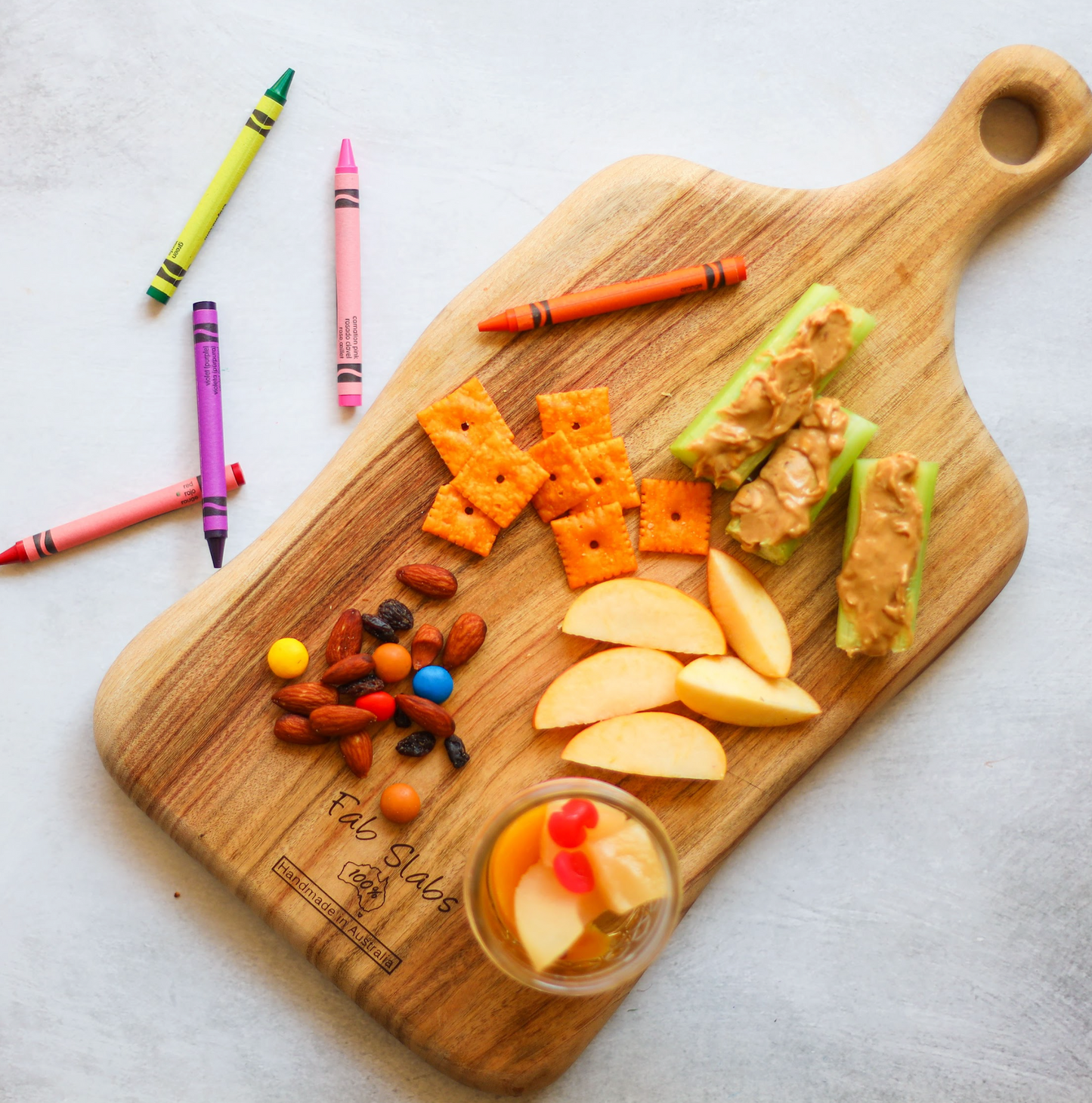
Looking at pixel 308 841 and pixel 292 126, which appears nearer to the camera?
pixel 308 841

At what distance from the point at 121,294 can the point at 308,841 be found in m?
1.33

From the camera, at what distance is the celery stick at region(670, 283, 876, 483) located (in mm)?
1801

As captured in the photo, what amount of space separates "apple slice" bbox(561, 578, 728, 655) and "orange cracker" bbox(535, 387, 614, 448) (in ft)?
1.05

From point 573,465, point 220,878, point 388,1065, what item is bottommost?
point 388,1065

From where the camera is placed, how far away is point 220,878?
5.98ft

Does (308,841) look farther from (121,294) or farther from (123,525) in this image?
(121,294)

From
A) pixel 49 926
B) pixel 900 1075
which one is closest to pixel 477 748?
pixel 49 926

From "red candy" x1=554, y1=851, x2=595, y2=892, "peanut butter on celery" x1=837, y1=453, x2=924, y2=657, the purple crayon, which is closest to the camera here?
"red candy" x1=554, y1=851, x2=595, y2=892

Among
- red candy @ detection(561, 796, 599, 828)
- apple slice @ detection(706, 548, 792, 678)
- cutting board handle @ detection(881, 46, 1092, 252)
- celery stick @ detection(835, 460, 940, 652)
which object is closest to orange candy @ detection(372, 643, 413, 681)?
red candy @ detection(561, 796, 599, 828)

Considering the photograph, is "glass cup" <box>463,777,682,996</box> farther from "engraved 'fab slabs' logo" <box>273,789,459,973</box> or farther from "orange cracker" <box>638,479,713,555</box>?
"orange cracker" <box>638,479,713,555</box>

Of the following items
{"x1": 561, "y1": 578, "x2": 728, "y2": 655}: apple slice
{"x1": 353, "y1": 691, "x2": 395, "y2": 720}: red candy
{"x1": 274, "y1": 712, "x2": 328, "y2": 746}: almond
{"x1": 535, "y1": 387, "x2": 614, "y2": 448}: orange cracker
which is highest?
{"x1": 535, "y1": 387, "x2": 614, "y2": 448}: orange cracker

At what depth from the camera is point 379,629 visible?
1.82 meters

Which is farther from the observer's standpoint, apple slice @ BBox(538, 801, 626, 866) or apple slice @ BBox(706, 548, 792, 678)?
apple slice @ BBox(706, 548, 792, 678)

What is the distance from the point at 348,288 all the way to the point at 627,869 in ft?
4.52
